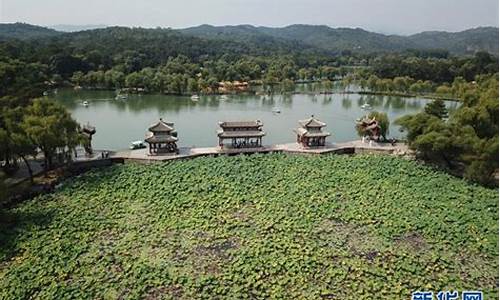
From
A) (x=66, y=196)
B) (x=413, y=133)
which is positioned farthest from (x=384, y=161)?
(x=66, y=196)

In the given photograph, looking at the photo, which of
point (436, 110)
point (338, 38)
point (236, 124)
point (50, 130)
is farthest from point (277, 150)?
point (338, 38)

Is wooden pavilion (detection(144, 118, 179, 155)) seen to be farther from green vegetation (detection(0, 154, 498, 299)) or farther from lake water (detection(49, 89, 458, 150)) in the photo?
lake water (detection(49, 89, 458, 150))

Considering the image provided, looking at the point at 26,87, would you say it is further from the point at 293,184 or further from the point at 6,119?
the point at 293,184

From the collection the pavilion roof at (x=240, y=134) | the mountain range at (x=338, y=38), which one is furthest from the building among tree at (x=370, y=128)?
the mountain range at (x=338, y=38)

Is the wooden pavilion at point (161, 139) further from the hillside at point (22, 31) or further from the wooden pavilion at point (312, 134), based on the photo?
the hillside at point (22, 31)

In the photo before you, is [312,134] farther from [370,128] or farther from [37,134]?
[37,134]

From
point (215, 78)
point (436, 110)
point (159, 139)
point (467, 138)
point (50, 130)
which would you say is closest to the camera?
point (50, 130)

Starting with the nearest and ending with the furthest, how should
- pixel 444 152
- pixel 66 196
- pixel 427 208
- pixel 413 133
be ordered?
pixel 427 208
pixel 66 196
pixel 444 152
pixel 413 133
